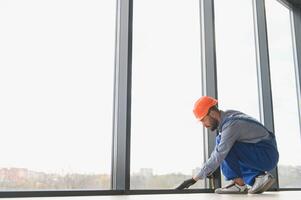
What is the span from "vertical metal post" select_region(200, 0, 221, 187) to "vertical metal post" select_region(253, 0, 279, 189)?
90 cm

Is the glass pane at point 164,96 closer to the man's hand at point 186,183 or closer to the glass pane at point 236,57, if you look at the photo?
the man's hand at point 186,183

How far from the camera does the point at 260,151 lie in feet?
9.72

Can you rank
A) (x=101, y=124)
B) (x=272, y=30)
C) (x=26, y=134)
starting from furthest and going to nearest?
(x=272, y=30) → (x=101, y=124) → (x=26, y=134)

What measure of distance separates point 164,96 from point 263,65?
1.67 meters

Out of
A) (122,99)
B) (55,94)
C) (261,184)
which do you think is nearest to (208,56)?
(122,99)

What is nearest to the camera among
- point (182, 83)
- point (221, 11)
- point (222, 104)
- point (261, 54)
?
point (182, 83)

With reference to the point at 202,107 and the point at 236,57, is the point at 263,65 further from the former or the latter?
the point at 202,107

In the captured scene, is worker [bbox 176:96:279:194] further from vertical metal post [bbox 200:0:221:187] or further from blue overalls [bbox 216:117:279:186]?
vertical metal post [bbox 200:0:221:187]

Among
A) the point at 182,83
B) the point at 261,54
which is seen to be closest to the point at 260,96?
the point at 261,54

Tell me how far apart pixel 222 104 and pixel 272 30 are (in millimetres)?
1632

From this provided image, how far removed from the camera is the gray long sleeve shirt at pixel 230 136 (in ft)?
9.12

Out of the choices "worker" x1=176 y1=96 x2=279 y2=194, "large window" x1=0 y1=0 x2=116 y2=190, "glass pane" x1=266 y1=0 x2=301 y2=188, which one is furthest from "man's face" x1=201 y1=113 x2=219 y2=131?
"glass pane" x1=266 y1=0 x2=301 y2=188

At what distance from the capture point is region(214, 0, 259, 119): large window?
12.6 ft

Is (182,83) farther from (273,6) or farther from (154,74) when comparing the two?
(273,6)
